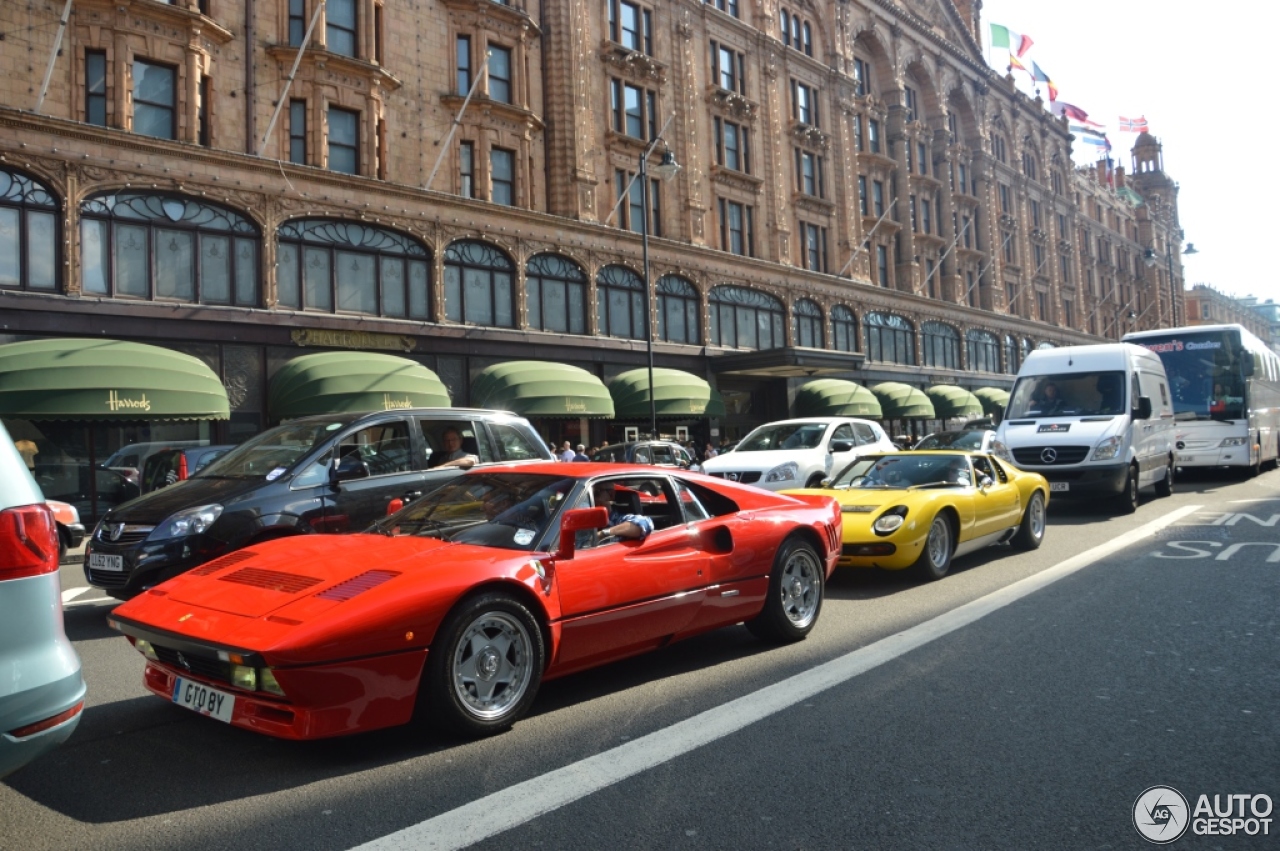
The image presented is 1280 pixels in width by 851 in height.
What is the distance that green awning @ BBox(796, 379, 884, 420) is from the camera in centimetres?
3447

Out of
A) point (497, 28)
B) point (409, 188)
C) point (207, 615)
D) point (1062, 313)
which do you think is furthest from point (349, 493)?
point (1062, 313)

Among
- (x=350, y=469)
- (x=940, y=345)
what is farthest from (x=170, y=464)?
(x=940, y=345)

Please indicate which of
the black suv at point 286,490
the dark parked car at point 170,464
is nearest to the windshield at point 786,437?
the black suv at point 286,490

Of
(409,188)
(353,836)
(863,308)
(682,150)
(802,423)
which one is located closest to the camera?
(353,836)

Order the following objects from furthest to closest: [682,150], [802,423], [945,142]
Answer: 1. [945,142]
2. [682,150]
3. [802,423]

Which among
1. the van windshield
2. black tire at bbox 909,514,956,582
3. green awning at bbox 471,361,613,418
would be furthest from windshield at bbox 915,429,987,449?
green awning at bbox 471,361,613,418

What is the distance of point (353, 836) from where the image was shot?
331 cm

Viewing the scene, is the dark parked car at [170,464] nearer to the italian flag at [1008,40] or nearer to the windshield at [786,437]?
the windshield at [786,437]

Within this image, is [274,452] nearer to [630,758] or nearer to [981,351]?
[630,758]

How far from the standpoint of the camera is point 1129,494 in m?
14.4

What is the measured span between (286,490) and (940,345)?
4335cm

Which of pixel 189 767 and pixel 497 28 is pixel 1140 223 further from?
pixel 189 767

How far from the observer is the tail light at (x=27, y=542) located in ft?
9.80

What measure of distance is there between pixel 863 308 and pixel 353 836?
128 ft
